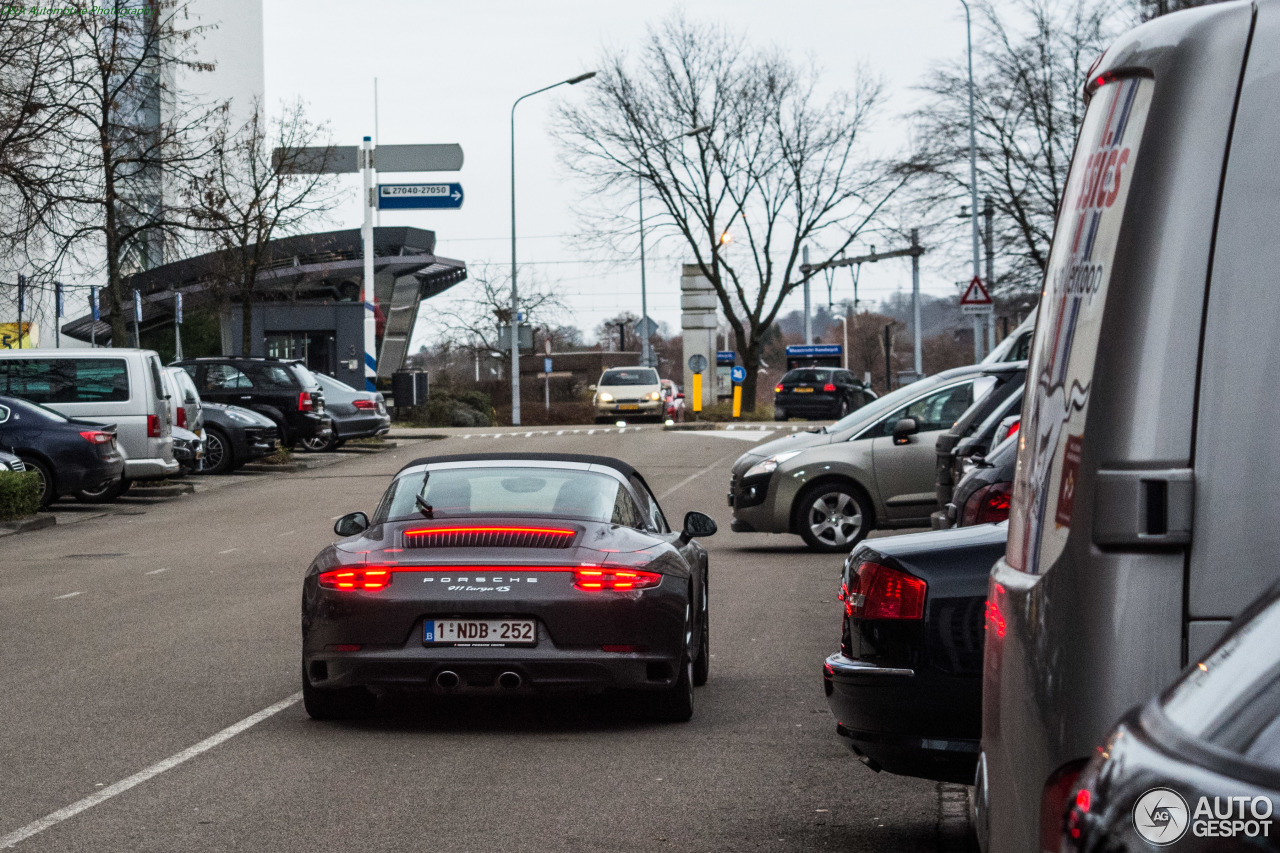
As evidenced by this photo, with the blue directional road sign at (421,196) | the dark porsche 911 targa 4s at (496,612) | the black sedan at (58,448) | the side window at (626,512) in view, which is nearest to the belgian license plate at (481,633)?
the dark porsche 911 targa 4s at (496,612)

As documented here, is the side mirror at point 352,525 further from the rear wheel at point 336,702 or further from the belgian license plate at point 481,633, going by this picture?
the belgian license plate at point 481,633

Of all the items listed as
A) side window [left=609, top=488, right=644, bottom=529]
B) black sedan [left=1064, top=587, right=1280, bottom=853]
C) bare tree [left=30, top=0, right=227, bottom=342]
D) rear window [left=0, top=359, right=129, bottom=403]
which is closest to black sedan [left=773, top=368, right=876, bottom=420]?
bare tree [left=30, top=0, right=227, bottom=342]

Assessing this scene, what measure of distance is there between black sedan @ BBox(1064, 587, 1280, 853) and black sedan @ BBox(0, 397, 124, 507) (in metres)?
21.1

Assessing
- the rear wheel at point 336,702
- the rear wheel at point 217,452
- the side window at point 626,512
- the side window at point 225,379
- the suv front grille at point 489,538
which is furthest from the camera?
the side window at point 225,379

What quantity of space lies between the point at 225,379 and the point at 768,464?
60.8ft

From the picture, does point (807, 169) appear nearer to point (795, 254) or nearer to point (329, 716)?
point (795, 254)

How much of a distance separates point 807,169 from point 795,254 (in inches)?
113

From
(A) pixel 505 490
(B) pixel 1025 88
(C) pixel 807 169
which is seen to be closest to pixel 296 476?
(B) pixel 1025 88

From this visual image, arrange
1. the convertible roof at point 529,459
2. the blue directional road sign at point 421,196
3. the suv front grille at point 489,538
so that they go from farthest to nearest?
the blue directional road sign at point 421,196 → the convertible roof at point 529,459 → the suv front grille at point 489,538

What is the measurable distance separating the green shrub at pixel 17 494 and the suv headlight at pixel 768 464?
9.11 m

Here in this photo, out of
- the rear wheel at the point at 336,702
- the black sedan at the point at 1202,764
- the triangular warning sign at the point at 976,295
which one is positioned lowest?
the rear wheel at the point at 336,702

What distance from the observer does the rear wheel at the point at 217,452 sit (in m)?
29.6

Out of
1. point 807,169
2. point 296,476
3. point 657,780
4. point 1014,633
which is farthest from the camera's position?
point 807,169

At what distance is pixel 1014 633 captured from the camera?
3.17m
